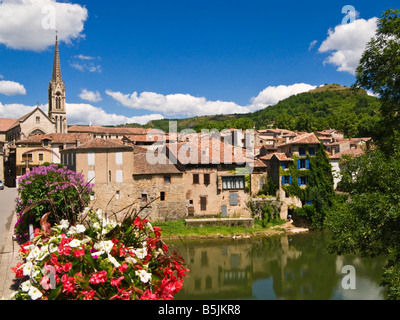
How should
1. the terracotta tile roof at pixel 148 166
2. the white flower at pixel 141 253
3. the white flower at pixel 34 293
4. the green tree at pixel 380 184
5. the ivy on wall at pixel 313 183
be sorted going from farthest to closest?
the ivy on wall at pixel 313 183
the terracotta tile roof at pixel 148 166
the green tree at pixel 380 184
the white flower at pixel 141 253
the white flower at pixel 34 293

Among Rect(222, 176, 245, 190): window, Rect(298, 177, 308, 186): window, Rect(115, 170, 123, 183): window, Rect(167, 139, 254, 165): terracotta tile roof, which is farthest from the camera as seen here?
Rect(298, 177, 308, 186): window

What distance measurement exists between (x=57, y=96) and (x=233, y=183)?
56243 millimetres

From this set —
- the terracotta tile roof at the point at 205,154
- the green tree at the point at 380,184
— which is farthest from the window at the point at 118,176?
the green tree at the point at 380,184

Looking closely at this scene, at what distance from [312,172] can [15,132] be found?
5195 cm

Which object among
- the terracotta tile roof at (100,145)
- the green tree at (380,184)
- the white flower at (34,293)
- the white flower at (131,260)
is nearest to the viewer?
the white flower at (34,293)

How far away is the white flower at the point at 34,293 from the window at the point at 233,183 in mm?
30883

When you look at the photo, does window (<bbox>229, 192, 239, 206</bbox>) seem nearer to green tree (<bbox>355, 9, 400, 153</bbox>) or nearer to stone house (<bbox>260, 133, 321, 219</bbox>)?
stone house (<bbox>260, 133, 321, 219</bbox>)

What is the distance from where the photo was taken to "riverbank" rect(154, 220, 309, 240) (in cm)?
3066

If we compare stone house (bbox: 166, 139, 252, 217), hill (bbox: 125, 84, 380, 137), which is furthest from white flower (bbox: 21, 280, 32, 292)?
hill (bbox: 125, 84, 380, 137)

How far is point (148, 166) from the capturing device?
106 ft

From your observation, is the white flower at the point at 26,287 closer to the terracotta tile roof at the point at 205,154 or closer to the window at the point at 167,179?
the window at the point at 167,179

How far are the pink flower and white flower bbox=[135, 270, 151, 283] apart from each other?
31 cm

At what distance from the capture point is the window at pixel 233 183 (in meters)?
33.5
